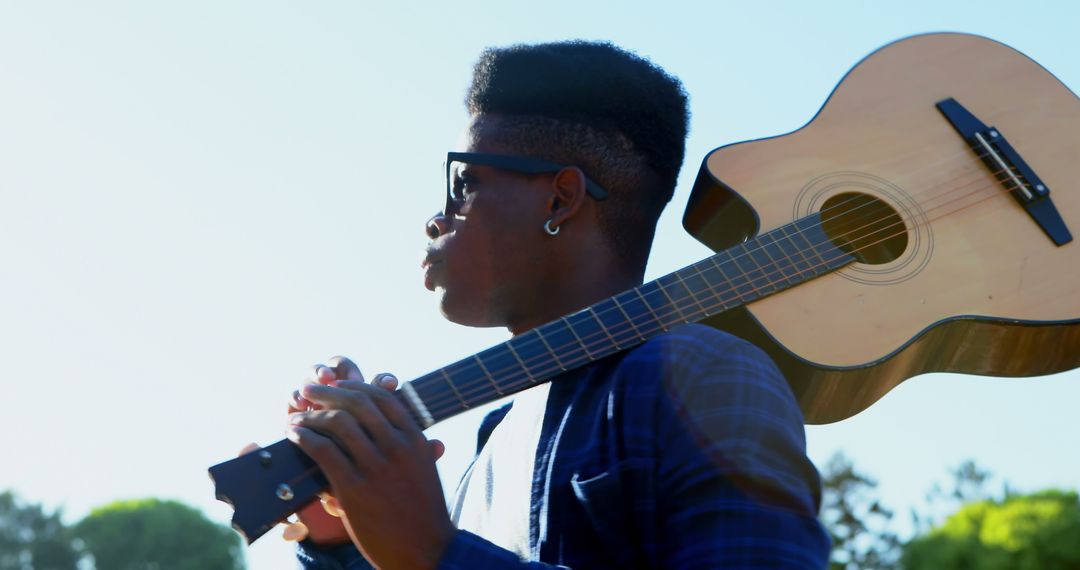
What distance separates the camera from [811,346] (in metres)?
3.62

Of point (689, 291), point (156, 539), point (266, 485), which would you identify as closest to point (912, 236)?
point (689, 291)

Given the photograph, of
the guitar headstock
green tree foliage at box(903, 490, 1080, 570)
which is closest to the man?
the guitar headstock

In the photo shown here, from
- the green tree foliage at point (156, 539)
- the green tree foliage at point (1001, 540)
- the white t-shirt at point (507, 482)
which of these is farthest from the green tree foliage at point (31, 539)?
the white t-shirt at point (507, 482)

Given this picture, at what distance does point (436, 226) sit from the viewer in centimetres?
357

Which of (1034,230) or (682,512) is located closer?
(682,512)

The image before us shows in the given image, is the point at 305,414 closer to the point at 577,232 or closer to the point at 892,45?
the point at 577,232

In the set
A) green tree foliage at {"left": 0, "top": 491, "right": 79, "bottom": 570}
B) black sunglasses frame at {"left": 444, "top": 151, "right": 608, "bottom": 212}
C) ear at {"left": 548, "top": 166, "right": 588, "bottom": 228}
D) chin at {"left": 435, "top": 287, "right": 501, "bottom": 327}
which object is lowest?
chin at {"left": 435, "top": 287, "right": 501, "bottom": 327}

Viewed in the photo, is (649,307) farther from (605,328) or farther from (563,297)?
(563,297)

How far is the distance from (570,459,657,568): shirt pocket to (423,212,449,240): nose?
999mm

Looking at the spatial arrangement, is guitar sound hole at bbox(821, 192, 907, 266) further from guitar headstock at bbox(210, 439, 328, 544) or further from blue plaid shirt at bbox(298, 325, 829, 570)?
guitar headstock at bbox(210, 439, 328, 544)

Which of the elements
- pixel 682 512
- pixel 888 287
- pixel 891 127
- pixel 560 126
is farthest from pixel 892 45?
pixel 682 512

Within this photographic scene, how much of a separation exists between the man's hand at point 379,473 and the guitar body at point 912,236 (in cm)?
118

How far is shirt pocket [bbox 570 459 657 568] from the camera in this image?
2762 mm

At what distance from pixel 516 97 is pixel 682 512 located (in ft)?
4.94
